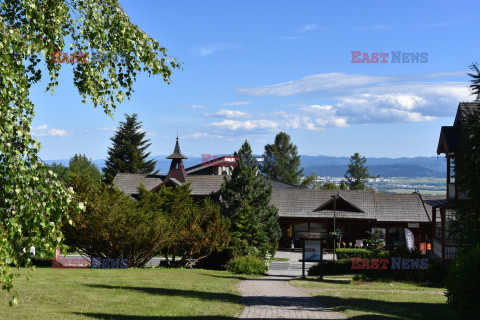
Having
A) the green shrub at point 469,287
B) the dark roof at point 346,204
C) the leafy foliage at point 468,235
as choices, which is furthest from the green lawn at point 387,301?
the dark roof at point 346,204

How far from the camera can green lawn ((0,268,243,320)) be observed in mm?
11336

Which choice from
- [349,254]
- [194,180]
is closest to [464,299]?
[349,254]

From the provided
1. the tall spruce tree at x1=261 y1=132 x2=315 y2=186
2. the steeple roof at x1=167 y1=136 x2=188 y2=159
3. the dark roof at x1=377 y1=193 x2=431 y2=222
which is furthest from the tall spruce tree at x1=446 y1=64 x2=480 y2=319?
the tall spruce tree at x1=261 y1=132 x2=315 y2=186

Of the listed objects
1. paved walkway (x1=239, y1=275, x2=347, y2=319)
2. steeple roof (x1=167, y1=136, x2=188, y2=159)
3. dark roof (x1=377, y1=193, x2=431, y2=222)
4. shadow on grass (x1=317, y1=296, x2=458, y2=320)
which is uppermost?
steeple roof (x1=167, y1=136, x2=188, y2=159)

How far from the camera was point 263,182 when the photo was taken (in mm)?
35969

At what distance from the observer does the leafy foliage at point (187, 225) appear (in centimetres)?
2680

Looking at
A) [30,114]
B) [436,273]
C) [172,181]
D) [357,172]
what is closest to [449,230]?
[436,273]

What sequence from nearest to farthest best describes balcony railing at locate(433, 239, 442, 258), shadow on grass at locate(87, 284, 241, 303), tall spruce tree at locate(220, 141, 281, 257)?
shadow on grass at locate(87, 284, 241, 303) < balcony railing at locate(433, 239, 442, 258) < tall spruce tree at locate(220, 141, 281, 257)

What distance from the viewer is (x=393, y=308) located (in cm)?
1372

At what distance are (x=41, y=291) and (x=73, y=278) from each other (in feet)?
12.1

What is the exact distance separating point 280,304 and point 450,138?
16741 millimetres

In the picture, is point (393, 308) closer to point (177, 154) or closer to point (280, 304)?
point (280, 304)

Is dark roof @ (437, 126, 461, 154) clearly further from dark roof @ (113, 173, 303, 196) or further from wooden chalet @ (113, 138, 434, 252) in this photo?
dark roof @ (113, 173, 303, 196)

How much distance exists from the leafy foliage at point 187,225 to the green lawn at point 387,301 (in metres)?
8.08
